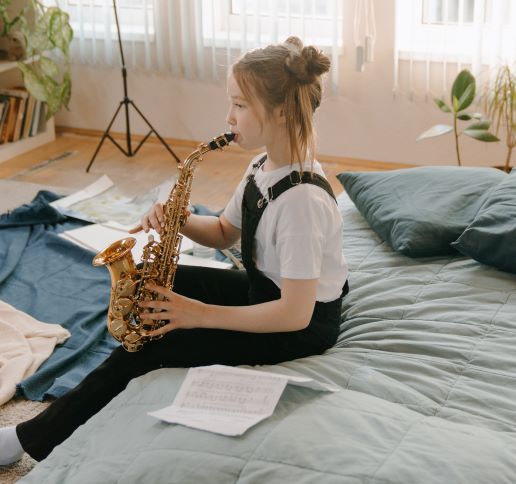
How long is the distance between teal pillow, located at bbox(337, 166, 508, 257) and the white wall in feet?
4.74

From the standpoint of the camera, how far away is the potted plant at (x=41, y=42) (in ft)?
14.0

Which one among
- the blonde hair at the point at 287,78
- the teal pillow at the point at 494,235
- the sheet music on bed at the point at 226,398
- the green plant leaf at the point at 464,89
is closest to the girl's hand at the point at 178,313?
the sheet music on bed at the point at 226,398

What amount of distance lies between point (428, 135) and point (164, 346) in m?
2.08

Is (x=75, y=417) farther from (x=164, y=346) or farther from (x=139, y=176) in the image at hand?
(x=139, y=176)

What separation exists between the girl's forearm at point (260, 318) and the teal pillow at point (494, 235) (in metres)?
0.63

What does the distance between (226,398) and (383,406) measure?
0.29 meters

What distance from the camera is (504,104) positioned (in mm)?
3734

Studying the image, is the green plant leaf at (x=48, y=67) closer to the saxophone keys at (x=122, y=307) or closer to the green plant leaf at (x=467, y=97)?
the green plant leaf at (x=467, y=97)

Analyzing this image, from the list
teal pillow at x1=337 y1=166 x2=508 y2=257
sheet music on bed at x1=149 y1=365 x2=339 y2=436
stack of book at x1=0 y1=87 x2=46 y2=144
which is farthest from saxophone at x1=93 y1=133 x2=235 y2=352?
stack of book at x1=0 y1=87 x2=46 y2=144

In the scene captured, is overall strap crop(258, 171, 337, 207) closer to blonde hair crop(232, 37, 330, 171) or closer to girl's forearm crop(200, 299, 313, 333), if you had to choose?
blonde hair crop(232, 37, 330, 171)

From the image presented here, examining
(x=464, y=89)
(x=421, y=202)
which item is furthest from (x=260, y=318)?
(x=464, y=89)

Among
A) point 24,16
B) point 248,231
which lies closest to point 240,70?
point 248,231

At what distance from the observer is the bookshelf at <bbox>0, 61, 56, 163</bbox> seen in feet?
14.3

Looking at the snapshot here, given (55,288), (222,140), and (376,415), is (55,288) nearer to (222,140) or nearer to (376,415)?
(222,140)
